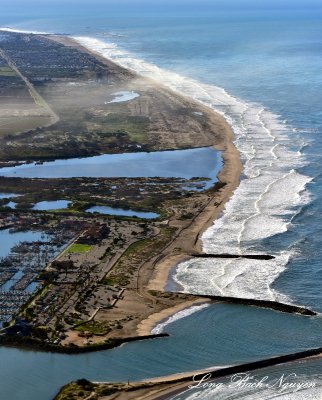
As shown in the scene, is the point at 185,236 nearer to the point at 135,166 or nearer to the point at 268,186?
the point at 268,186

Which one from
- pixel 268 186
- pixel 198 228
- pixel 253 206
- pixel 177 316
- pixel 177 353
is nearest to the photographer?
pixel 177 353

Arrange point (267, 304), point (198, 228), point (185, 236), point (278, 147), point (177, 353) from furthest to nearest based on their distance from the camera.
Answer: point (278, 147), point (198, 228), point (185, 236), point (267, 304), point (177, 353)

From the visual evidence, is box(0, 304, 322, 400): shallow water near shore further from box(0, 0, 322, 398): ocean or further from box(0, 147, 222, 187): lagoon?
box(0, 147, 222, 187): lagoon

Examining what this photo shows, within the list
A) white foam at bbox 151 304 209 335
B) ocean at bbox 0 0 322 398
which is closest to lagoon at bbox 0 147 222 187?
ocean at bbox 0 0 322 398

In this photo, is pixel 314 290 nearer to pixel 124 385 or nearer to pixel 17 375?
pixel 124 385

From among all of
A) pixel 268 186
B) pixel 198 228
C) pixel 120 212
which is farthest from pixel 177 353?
pixel 268 186

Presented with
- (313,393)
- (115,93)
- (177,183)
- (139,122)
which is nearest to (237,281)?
(313,393)
